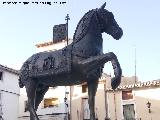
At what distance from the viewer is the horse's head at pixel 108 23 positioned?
7.82 metres

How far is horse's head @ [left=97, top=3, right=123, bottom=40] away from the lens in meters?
7.82

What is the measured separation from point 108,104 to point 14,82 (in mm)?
9452

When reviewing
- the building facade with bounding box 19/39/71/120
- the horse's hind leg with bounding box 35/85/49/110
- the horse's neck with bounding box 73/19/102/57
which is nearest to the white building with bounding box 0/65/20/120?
the building facade with bounding box 19/39/71/120

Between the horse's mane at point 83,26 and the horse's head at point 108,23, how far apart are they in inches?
8.2

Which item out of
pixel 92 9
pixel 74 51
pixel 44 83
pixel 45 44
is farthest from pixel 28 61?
pixel 45 44

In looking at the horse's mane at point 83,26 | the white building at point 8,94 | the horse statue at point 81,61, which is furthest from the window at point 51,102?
the horse's mane at point 83,26

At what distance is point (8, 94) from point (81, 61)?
27.5 meters

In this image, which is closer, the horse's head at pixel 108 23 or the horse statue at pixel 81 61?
the horse statue at pixel 81 61

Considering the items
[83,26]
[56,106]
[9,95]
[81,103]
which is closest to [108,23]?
[83,26]

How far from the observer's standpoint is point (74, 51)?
25.8ft

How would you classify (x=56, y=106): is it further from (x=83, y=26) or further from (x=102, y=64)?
(x=102, y=64)

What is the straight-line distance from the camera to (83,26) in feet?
25.9

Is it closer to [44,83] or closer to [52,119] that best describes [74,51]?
[44,83]

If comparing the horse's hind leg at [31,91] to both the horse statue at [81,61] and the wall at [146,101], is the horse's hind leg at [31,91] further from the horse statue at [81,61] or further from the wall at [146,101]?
the wall at [146,101]
